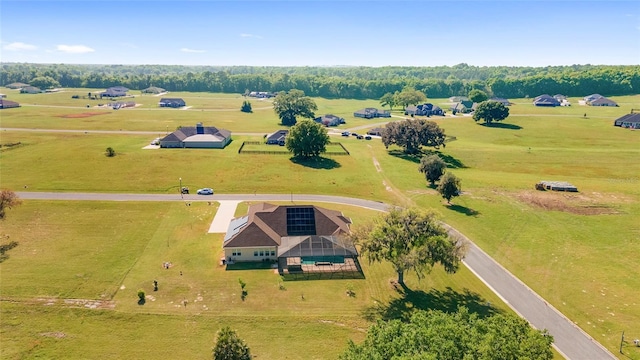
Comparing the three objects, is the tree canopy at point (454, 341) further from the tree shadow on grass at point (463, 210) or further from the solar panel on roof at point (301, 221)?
the tree shadow on grass at point (463, 210)

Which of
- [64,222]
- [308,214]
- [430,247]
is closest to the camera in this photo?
[430,247]

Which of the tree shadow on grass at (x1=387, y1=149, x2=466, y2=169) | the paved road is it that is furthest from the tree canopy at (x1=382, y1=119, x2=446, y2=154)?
the paved road

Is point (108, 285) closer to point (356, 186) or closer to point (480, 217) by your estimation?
point (356, 186)

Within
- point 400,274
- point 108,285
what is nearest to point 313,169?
point 400,274

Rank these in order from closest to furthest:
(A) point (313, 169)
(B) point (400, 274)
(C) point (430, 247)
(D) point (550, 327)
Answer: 1. (D) point (550, 327)
2. (C) point (430, 247)
3. (B) point (400, 274)
4. (A) point (313, 169)

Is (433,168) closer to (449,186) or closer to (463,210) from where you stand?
(449,186)

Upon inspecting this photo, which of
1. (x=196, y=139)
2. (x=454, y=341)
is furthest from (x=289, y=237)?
(x=196, y=139)

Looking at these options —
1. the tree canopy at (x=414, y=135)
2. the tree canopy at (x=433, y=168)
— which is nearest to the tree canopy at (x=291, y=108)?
the tree canopy at (x=414, y=135)
